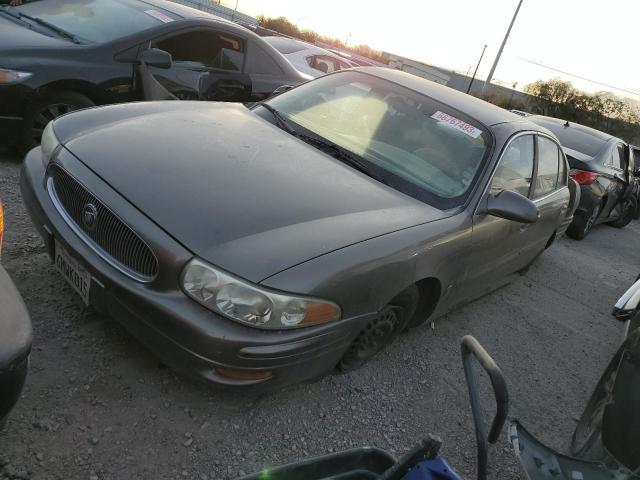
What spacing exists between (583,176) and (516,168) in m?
3.94

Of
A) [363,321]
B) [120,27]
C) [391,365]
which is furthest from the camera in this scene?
[120,27]

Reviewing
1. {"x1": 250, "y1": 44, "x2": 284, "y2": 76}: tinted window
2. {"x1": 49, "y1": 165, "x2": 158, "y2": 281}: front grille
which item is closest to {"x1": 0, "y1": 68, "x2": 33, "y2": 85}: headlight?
{"x1": 49, "y1": 165, "x2": 158, "y2": 281}: front grille

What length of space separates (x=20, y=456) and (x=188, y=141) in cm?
164

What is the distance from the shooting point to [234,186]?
8.26 feet

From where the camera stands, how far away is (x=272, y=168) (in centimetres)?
277

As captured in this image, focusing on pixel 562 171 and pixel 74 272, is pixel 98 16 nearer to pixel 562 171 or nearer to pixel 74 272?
pixel 74 272

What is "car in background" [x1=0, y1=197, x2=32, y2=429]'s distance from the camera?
151 cm

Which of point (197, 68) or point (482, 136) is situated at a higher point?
point (482, 136)

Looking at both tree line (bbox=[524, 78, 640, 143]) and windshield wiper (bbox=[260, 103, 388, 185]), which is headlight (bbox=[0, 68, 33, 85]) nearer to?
windshield wiper (bbox=[260, 103, 388, 185])

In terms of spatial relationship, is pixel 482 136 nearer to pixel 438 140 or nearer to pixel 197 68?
pixel 438 140

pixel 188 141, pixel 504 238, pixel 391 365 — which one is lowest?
pixel 391 365

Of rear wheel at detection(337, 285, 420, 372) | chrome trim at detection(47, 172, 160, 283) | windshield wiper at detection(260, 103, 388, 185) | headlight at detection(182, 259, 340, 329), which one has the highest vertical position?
windshield wiper at detection(260, 103, 388, 185)

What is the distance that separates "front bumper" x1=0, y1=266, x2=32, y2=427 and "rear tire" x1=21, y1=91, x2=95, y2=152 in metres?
2.80

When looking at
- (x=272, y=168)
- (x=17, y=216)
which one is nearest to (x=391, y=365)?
(x=272, y=168)
